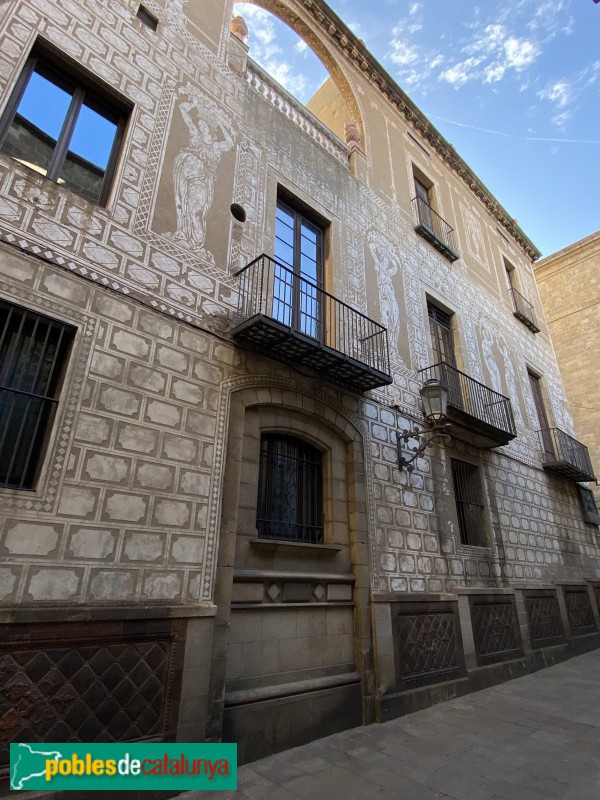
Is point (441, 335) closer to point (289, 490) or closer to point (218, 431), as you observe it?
point (289, 490)

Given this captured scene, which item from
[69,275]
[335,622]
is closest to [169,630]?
[335,622]

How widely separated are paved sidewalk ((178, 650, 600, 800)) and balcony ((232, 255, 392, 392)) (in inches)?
179

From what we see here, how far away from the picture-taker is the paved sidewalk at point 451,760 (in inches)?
147

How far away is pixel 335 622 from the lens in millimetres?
5793

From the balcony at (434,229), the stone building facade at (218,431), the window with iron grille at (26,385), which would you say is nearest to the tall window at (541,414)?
the stone building facade at (218,431)

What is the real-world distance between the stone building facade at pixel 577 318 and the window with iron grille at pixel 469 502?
11606mm

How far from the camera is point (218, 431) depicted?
16.9 feet

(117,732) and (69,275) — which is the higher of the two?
(69,275)

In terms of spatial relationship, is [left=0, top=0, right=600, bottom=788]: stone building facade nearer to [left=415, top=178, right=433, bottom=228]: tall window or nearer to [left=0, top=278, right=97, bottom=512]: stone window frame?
[left=0, top=278, right=97, bottom=512]: stone window frame

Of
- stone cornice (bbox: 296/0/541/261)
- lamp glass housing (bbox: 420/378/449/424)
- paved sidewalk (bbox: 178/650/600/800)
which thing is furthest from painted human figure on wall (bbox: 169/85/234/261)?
paved sidewalk (bbox: 178/650/600/800)

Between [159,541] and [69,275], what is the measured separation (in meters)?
2.81

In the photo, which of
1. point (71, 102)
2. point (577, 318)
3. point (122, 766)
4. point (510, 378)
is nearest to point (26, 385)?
point (122, 766)

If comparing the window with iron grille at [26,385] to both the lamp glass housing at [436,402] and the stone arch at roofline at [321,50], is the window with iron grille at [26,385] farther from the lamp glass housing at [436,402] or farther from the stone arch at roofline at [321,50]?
the stone arch at roofline at [321,50]

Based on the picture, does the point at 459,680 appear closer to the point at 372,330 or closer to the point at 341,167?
the point at 372,330
